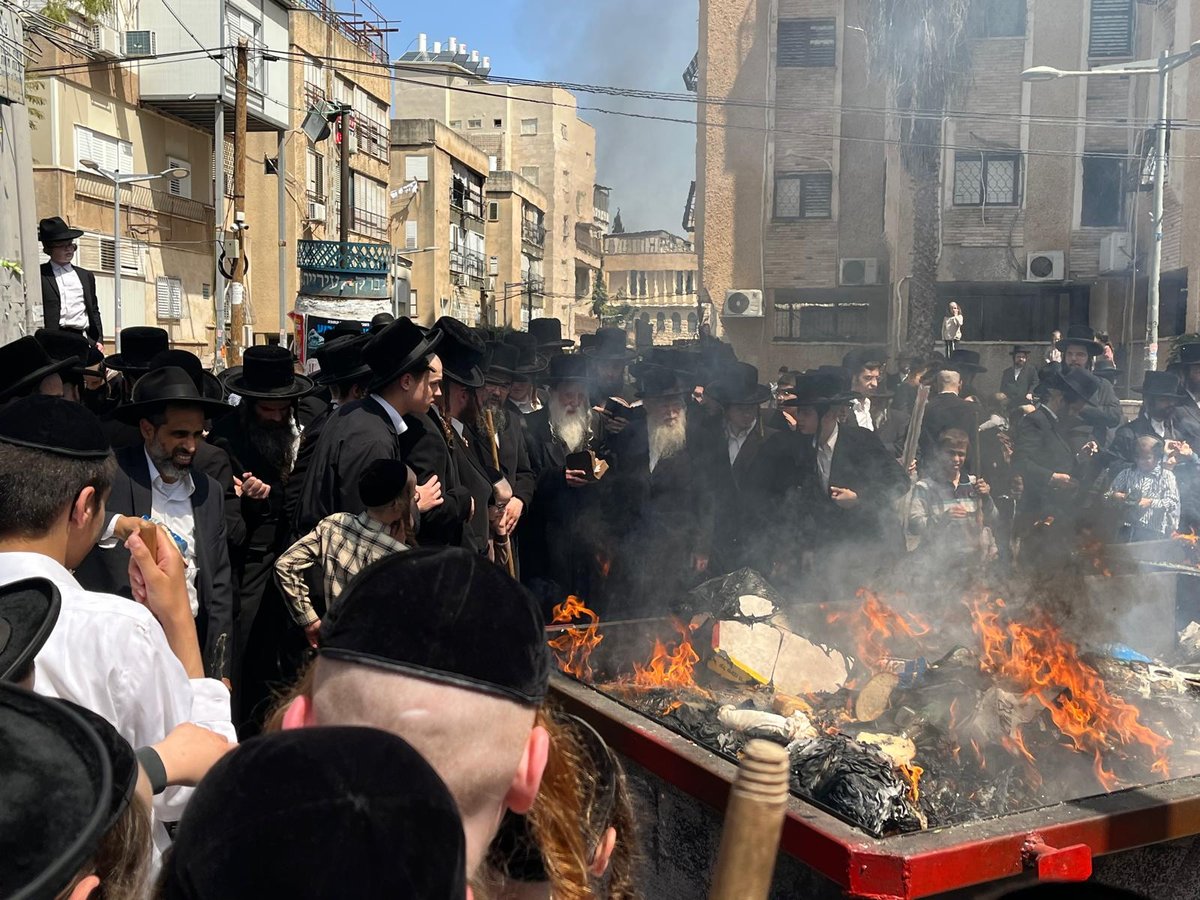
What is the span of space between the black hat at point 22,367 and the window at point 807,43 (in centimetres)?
2889

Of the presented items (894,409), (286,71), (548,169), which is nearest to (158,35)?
(286,71)

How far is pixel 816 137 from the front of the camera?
31.1 m

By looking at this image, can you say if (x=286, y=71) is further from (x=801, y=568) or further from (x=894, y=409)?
(x=801, y=568)

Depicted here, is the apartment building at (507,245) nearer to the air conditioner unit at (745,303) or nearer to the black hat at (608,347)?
the air conditioner unit at (745,303)

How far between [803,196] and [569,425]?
2367 cm

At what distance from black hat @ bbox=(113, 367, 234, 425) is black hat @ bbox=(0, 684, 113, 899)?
11.9 feet

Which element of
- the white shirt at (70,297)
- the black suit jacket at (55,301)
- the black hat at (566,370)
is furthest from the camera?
the black hat at (566,370)

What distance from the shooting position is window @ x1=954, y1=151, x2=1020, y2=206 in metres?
29.6

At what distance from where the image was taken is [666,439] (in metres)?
8.33

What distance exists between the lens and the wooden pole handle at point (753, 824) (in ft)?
4.57

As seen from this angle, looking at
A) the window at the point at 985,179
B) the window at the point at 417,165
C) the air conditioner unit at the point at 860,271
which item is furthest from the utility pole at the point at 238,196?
the window at the point at 417,165

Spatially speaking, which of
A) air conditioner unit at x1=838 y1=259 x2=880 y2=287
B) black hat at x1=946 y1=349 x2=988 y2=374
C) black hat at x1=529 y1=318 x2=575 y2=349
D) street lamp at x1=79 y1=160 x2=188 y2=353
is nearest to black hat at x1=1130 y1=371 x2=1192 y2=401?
black hat at x1=946 y1=349 x2=988 y2=374

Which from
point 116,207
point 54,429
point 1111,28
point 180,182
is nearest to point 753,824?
point 54,429

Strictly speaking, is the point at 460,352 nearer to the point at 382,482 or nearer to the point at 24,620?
the point at 382,482
